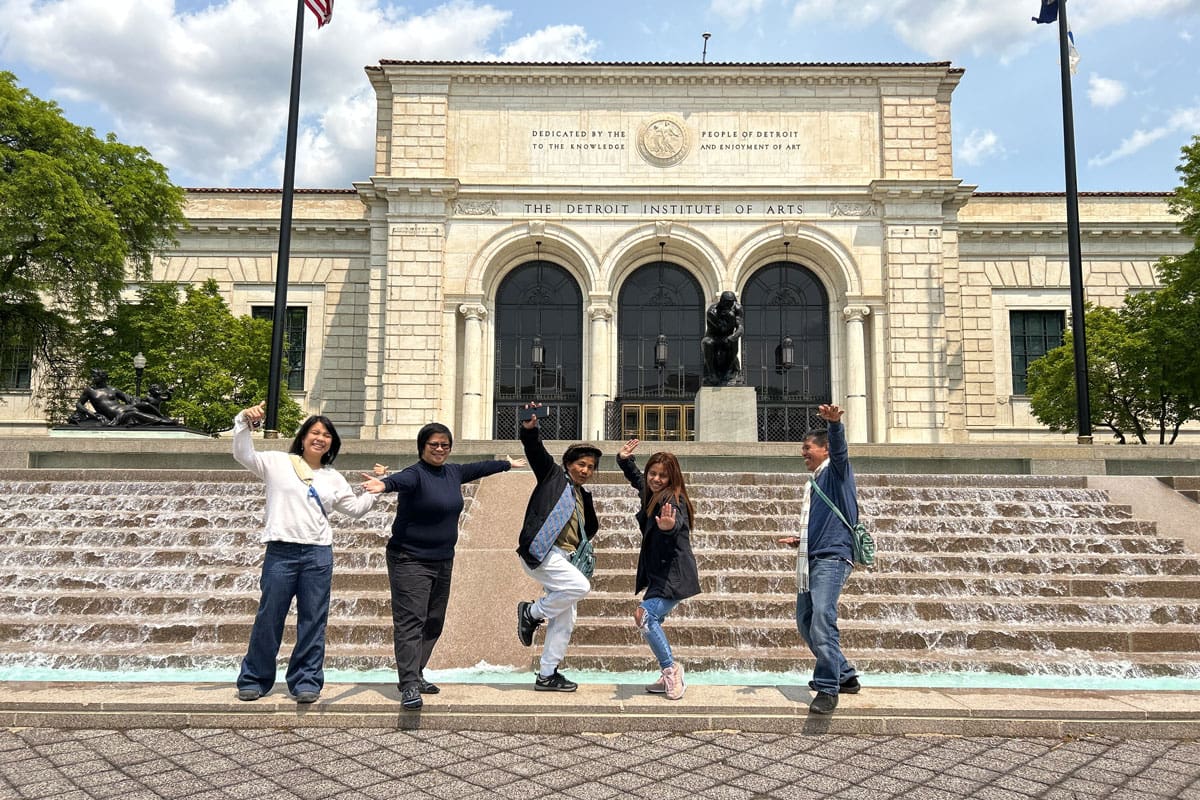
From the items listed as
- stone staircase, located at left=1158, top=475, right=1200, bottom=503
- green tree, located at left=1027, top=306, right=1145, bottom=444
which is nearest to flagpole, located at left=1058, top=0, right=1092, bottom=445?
stone staircase, located at left=1158, top=475, right=1200, bottom=503

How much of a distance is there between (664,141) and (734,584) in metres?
22.1

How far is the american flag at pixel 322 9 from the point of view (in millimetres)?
18844

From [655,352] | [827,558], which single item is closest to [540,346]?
[655,352]

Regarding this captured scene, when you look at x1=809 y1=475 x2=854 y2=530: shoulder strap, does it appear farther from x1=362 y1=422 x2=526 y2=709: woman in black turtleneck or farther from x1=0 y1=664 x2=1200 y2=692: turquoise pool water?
x1=362 y1=422 x2=526 y2=709: woman in black turtleneck

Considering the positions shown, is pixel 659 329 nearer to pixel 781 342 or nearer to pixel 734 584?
pixel 781 342

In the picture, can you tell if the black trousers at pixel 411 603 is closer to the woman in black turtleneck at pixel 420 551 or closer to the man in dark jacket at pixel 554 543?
the woman in black turtleneck at pixel 420 551

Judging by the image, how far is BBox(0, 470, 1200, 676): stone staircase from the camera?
7.09 meters

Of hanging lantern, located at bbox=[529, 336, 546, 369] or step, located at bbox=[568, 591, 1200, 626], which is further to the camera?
hanging lantern, located at bbox=[529, 336, 546, 369]

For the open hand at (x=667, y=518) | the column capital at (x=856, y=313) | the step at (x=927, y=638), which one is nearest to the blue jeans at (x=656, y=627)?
the open hand at (x=667, y=518)

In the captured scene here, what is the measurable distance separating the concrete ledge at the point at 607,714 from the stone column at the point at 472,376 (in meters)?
21.5

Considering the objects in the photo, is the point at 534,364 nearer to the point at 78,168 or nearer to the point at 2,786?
the point at 78,168

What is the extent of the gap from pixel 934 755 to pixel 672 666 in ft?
5.38

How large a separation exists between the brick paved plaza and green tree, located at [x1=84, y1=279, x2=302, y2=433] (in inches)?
853

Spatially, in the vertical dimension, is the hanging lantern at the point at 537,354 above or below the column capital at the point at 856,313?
below
